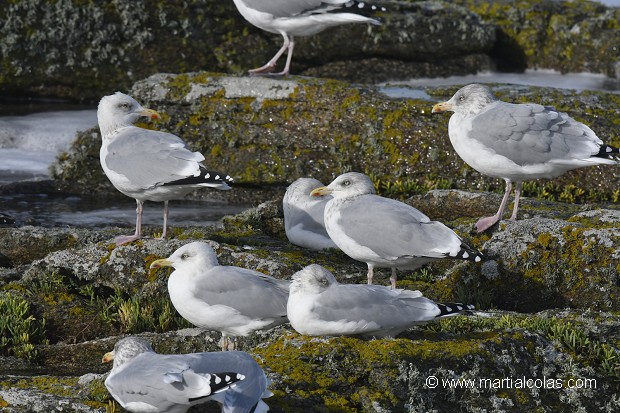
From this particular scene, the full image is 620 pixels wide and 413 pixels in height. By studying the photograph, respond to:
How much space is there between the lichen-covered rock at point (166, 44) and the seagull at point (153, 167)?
6923mm

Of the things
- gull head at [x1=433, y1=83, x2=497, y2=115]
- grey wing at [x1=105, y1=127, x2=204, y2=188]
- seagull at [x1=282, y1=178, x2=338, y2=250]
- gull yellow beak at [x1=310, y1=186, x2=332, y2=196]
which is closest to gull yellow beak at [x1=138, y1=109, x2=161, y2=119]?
grey wing at [x1=105, y1=127, x2=204, y2=188]

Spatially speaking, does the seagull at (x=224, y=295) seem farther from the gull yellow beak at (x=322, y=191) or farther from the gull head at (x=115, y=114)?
the gull head at (x=115, y=114)

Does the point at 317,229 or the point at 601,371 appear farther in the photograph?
the point at 317,229

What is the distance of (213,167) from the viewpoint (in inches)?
519

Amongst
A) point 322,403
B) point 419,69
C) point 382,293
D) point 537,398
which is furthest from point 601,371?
point 419,69

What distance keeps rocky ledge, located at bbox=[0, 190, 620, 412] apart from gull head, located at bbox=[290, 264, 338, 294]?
12.5 inches

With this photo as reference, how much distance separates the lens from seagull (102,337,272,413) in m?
5.47

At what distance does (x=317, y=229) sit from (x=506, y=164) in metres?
1.95

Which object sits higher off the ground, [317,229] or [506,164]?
[506,164]

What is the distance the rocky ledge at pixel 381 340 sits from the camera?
616 centimetres

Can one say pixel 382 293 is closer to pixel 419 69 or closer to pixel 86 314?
pixel 86 314

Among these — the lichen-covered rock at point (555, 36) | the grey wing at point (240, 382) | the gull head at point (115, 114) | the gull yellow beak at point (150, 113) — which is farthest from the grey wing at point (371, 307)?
the lichen-covered rock at point (555, 36)

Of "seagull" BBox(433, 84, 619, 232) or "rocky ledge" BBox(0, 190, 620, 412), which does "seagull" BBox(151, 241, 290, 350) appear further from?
"seagull" BBox(433, 84, 619, 232)

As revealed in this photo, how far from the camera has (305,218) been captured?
33.6 ft
